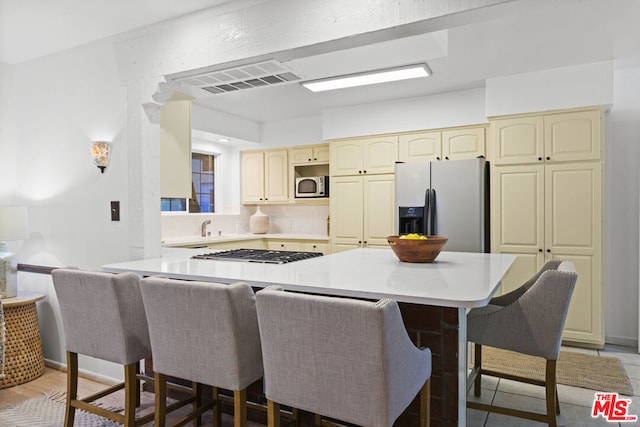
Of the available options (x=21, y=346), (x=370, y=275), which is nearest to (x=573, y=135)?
(x=370, y=275)

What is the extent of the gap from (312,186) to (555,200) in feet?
9.26

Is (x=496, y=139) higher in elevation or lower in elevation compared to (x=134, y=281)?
higher

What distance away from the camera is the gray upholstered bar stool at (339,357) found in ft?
4.07

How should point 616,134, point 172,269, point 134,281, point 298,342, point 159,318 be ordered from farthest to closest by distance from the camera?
point 616,134, point 172,269, point 134,281, point 159,318, point 298,342

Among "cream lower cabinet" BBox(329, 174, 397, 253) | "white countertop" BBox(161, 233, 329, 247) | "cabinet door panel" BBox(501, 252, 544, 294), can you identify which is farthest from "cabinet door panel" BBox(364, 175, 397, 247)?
"cabinet door panel" BBox(501, 252, 544, 294)

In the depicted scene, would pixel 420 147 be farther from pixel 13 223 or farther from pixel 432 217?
pixel 13 223

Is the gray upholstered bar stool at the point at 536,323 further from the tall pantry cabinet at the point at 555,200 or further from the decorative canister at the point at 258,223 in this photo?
the decorative canister at the point at 258,223

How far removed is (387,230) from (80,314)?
3.35 m

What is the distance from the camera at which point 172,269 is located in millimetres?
2215

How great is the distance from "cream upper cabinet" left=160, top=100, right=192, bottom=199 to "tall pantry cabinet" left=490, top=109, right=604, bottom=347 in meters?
2.79

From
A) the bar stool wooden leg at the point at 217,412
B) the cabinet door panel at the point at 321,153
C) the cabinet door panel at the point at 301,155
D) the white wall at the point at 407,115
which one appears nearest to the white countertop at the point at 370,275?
the bar stool wooden leg at the point at 217,412

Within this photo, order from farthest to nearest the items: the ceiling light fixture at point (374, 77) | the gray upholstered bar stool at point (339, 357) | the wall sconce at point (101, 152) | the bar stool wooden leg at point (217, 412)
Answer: the ceiling light fixture at point (374, 77) → the wall sconce at point (101, 152) → the bar stool wooden leg at point (217, 412) → the gray upholstered bar stool at point (339, 357)

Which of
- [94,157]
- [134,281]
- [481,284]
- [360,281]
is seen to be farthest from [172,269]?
[481,284]

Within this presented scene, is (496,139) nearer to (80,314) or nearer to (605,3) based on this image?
(605,3)
